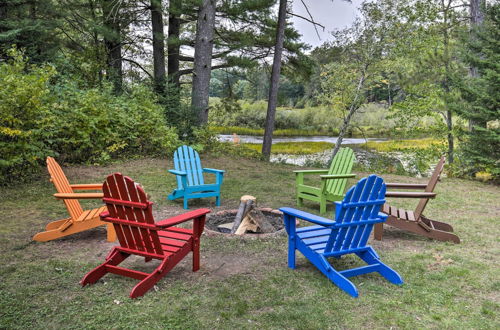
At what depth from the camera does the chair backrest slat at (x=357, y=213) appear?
2979 mm

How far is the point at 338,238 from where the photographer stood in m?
3.08

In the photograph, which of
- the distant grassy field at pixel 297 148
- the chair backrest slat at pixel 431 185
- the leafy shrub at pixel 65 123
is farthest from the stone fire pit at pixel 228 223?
the distant grassy field at pixel 297 148

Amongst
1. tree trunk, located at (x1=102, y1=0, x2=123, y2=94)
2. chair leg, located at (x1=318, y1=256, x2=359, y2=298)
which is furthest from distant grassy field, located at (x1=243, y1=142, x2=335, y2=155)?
chair leg, located at (x1=318, y1=256, x2=359, y2=298)

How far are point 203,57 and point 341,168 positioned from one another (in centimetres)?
618

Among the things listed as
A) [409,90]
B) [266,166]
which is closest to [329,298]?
[266,166]

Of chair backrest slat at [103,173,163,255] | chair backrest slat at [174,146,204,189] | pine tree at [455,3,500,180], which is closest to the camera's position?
chair backrest slat at [103,173,163,255]

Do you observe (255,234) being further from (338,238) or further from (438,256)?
(438,256)

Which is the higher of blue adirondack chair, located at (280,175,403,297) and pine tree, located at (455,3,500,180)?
pine tree, located at (455,3,500,180)

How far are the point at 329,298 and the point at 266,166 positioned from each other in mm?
6728

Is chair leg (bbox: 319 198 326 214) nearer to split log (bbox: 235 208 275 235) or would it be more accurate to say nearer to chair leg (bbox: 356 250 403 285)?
split log (bbox: 235 208 275 235)

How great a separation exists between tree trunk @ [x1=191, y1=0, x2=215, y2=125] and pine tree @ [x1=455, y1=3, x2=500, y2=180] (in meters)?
6.35

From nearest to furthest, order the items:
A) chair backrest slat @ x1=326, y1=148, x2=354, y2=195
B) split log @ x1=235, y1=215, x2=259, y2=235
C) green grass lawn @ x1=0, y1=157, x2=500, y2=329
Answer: green grass lawn @ x1=0, y1=157, x2=500, y2=329 → split log @ x1=235, y1=215, x2=259, y2=235 → chair backrest slat @ x1=326, y1=148, x2=354, y2=195

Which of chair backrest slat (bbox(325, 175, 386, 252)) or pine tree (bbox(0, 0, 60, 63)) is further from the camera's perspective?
pine tree (bbox(0, 0, 60, 63))

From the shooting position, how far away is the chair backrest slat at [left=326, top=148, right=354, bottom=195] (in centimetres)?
560
